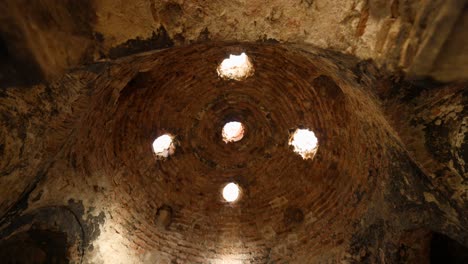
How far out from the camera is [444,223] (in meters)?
3.54

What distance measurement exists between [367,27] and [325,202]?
2990mm

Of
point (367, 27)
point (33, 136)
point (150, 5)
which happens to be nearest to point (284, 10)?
point (367, 27)

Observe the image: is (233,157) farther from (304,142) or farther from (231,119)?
(304,142)

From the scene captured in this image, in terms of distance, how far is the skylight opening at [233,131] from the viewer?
20.4 ft

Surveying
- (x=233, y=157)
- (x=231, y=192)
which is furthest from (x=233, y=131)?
(x=231, y=192)

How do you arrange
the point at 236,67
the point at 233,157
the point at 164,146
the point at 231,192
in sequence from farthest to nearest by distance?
the point at 233,157
the point at 231,192
the point at 164,146
the point at 236,67

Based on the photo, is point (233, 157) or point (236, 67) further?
point (233, 157)

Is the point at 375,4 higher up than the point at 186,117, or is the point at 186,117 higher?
the point at 186,117

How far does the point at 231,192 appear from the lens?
19.5ft

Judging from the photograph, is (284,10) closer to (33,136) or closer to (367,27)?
(367,27)

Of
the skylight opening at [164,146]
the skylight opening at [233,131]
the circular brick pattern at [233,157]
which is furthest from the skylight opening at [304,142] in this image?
the skylight opening at [164,146]

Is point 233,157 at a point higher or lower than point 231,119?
lower

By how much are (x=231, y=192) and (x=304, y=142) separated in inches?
52.7

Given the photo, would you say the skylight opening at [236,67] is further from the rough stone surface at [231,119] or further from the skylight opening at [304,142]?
the skylight opening at [304,142]
